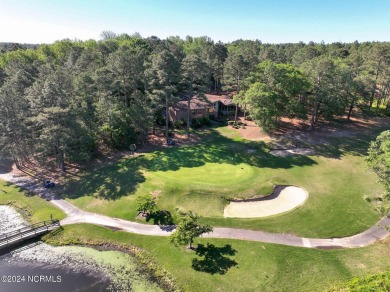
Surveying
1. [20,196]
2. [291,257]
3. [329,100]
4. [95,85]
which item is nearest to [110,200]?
[20,196]

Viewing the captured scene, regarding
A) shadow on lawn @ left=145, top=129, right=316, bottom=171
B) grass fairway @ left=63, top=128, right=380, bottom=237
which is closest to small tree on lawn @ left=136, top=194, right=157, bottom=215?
grass fairway @ left=63, top=128, right=380, bottom=237

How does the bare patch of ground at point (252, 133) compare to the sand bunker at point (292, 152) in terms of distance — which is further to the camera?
the bare patch of ground at point (252, 133)

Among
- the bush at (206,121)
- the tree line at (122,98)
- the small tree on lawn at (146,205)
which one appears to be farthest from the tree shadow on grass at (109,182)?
the bush at (206,121)

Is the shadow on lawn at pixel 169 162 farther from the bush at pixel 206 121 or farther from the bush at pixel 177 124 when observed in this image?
the bush at pixel 206 121

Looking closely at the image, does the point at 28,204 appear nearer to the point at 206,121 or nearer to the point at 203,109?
the point at 206,121

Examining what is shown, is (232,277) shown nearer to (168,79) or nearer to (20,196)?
(20,196)
